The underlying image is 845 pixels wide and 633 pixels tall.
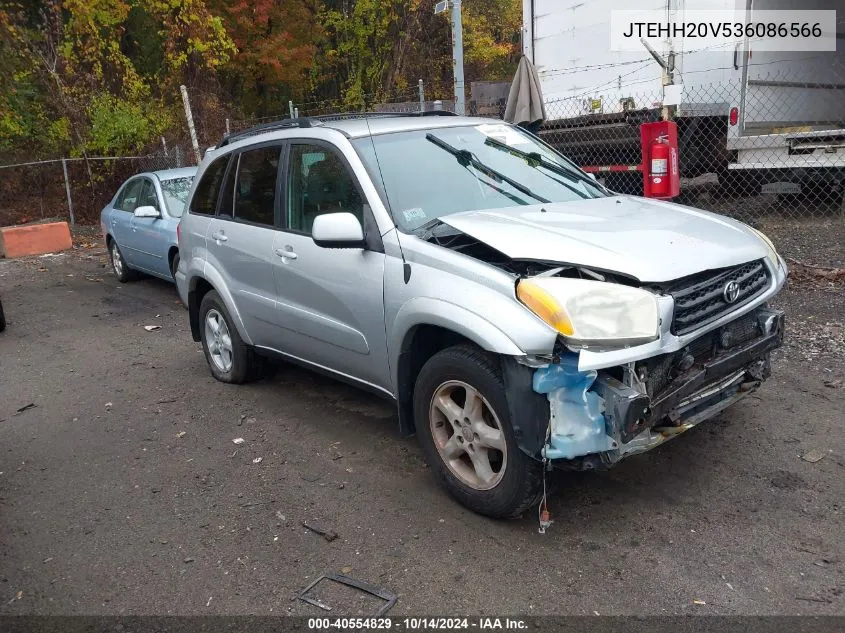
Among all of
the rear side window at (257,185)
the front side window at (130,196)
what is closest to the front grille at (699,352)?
the rear side window at (257,185)

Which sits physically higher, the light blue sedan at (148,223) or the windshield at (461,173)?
the windshield at (461,173)

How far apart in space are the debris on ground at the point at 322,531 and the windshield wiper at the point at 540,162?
8.27 ft

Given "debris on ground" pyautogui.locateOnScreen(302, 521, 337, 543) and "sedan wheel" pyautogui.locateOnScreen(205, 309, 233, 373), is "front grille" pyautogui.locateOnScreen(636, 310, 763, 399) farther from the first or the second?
"sedan wheel" pyautogui.locateOnScreen(205, 309, 233, 373)

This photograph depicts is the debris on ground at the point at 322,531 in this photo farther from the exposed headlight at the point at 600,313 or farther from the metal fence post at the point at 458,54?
the metal fence post at the point at 458,54

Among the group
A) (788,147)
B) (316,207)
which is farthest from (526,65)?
(316,207)

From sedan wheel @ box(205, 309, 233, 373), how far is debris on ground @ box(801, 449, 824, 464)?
3.95 metres

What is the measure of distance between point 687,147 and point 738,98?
1.11 meters

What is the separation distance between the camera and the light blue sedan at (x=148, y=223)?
29.0 feet

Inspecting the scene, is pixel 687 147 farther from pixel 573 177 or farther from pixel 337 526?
pixel 337 526

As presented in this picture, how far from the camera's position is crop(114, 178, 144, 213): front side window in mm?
9930

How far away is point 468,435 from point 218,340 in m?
2.99

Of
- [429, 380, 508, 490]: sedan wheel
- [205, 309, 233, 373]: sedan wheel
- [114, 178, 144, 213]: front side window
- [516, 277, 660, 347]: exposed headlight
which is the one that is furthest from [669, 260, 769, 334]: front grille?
[114, 178, 144, 213]: front side window

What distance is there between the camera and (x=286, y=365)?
617cm

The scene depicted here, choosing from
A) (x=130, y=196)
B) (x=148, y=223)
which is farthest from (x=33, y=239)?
(x=148, y=223)
